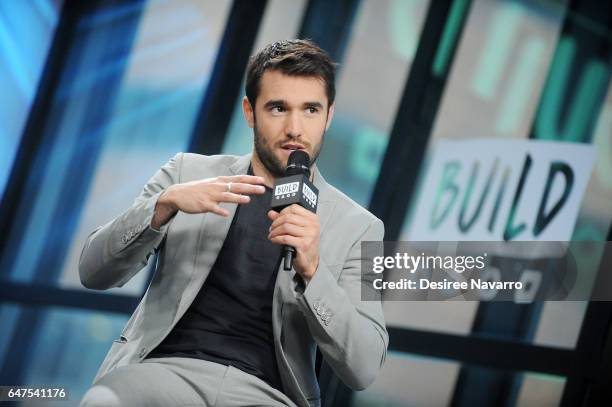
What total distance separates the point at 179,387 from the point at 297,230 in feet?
1.26

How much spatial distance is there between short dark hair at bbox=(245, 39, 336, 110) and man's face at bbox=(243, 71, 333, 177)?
2cm

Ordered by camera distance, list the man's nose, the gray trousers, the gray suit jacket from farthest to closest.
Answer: the man's nose
the gray suit jacket
the gray trousers

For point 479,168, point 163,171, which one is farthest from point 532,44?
point 163,171

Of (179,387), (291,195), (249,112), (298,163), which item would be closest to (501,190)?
(249,112)

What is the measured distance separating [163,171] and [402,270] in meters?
1.81

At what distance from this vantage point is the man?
1460mm

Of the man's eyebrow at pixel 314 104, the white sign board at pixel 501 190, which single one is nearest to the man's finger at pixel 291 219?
the man's eyebrow at pixel 314 104

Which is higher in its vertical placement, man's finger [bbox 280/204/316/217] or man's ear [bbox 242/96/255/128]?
man's ear [bbox 242/96/255/128]

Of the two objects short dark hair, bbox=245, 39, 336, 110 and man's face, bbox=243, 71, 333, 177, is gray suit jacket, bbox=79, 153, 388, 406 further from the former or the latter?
short dark hair, bbox=245, 39, 336, 110

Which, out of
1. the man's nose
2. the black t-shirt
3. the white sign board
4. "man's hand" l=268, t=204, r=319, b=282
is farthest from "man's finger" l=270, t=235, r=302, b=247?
the white sign board

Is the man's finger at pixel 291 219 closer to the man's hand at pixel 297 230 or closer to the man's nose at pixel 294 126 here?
the man's hand at pixel 297 230

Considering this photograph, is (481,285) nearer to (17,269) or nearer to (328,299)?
(328,299)

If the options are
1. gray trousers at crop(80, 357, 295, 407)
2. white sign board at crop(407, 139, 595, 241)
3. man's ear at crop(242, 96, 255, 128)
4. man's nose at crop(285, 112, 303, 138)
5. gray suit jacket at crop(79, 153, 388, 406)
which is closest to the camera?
gray trousers at crop(80, 357, 295, 407)

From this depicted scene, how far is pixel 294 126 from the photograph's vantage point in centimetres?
170
